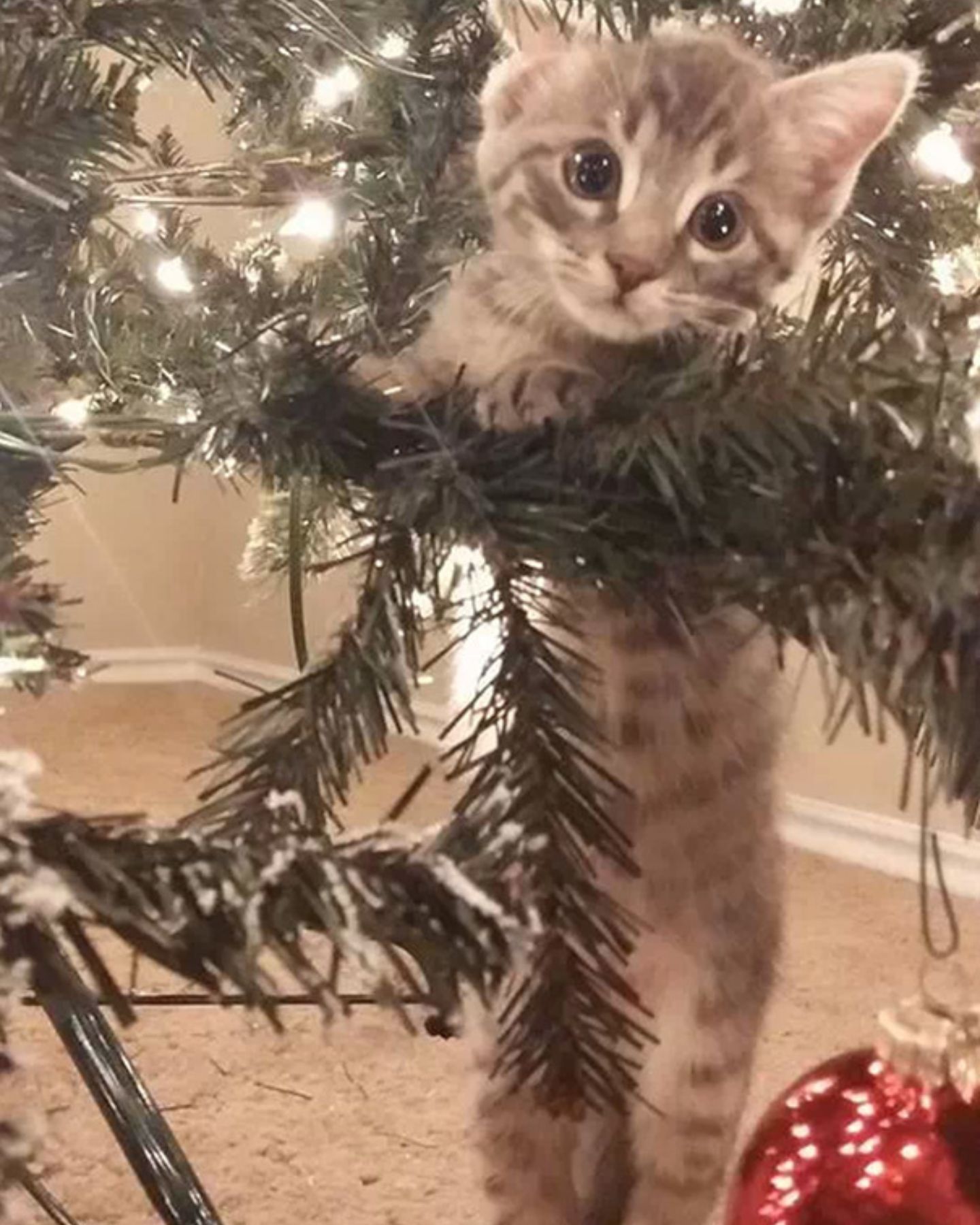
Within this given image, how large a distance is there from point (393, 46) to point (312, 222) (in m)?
0.21

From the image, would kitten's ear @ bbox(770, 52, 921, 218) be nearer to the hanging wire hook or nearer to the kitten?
the kitten

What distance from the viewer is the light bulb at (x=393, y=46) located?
0.73 meters

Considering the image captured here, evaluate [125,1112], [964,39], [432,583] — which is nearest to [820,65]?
[964,39]

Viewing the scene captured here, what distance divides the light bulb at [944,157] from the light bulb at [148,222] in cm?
44

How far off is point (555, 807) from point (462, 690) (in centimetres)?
28

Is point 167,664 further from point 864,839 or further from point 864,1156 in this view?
point 864,1156

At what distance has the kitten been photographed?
2.23ft

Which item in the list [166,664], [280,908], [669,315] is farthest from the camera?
[166,664]

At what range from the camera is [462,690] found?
2.32 feet

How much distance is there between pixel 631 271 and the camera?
71cm

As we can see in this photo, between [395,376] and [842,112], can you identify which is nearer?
[395,376]

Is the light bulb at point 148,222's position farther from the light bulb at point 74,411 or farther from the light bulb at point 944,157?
the light bulb at point 944,157

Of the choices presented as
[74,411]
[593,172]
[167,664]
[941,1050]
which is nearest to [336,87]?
[593,172]

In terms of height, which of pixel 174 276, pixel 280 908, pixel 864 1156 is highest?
pixel 174 276
